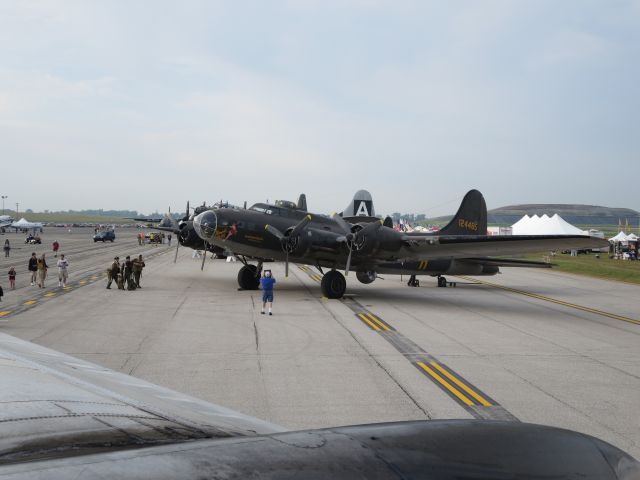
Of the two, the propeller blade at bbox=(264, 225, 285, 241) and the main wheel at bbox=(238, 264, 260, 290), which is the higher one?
the propeller blade at bbox=(264, 225, 285, 241)

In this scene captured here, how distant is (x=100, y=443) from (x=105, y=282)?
2976cm

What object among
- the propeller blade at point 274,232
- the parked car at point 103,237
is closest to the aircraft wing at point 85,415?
the propeller blade at point 274,232

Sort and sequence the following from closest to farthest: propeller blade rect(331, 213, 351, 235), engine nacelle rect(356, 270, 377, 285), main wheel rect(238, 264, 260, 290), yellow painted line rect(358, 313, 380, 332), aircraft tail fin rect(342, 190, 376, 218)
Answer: yellow painted line rect(358, 313, 380, 332) < propeller blade rect(331, 213, 351, 235) < engine nacelle rect(356, 270, 377, 285) < main wheel rect(238, 264, 260, 290) < aircraft tail fin rect(342, 190, 376, 218)

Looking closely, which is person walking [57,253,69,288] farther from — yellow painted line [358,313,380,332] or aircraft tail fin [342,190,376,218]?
aircraft tail fin [342,190,376,218]

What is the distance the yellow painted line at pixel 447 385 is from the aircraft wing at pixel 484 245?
1007cm

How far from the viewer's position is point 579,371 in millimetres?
12547

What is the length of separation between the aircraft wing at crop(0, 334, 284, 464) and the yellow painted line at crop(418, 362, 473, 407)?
643cm

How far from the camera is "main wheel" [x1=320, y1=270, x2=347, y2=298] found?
2531cm

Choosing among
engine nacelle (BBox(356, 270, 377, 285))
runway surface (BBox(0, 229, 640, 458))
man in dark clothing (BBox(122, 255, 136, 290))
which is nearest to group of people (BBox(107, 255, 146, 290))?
man in dark clothing (BBox(122, 255, 136, 290))

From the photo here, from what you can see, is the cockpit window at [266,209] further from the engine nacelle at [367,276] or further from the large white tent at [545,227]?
the large white tent at [545,227]

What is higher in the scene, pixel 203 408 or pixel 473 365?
pixel 203 408

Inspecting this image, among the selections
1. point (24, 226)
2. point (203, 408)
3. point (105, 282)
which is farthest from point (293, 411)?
point (24, 226)

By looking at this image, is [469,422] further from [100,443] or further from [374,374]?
[374,374]

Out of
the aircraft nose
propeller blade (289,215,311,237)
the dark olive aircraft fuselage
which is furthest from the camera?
propeller blade (289,215,311,237)
